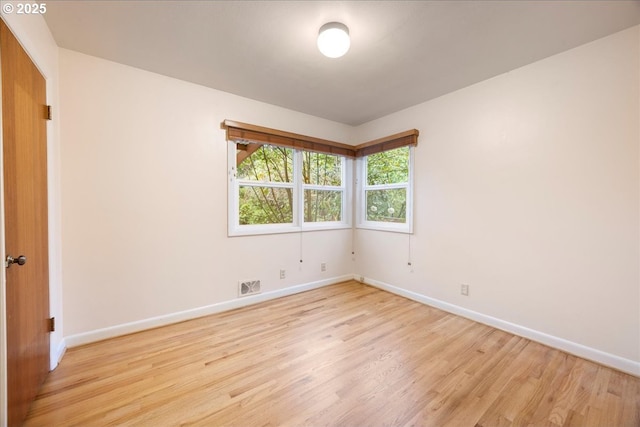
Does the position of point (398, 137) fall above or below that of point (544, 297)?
above

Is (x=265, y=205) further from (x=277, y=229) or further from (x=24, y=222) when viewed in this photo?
(x=24, y=222)

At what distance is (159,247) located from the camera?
8.34 feet

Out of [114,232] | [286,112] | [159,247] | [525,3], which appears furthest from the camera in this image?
[286,112]

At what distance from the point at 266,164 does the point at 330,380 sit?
8.11 feet

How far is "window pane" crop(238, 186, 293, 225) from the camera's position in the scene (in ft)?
10.4

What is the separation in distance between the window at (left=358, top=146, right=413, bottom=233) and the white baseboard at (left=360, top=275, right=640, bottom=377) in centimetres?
92

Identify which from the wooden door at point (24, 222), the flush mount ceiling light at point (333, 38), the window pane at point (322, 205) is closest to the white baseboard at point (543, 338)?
the window pane at point (322, 205)

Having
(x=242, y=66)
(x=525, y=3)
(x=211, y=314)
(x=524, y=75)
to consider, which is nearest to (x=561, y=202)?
(x=524, y=75)

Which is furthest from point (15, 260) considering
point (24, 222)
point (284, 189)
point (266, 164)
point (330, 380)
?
point (284, 189)

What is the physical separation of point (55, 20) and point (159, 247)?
184 cm

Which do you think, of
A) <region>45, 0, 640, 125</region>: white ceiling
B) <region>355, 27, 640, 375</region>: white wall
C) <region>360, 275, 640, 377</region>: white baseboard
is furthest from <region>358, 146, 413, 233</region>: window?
<region>45, 0, 640, 125</region>: white ceiling

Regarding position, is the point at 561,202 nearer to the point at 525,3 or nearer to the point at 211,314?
the point at 525,3

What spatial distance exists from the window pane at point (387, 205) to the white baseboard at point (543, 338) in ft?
3.34

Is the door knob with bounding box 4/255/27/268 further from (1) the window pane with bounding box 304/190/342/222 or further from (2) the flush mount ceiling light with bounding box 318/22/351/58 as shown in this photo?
(1) the window pane with bounding box 304/190/342/222
